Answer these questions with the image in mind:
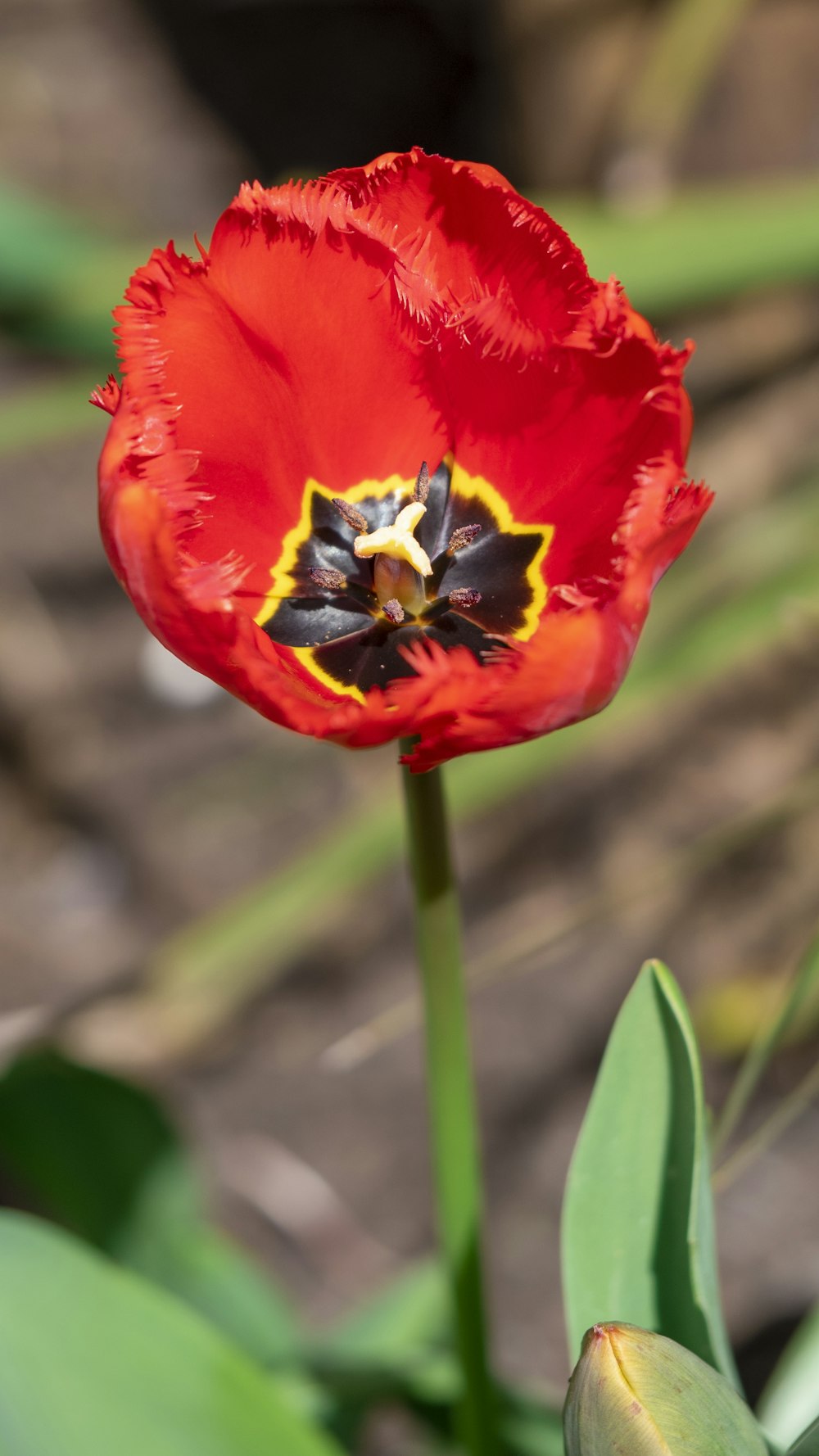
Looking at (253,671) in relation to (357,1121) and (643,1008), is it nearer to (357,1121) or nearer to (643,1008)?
(643,1008)

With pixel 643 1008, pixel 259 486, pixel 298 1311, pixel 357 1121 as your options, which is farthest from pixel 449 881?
pixel 357 1121

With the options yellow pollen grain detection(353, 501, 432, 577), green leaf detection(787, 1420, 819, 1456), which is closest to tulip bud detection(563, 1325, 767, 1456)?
green leaf detection(787, 1420, 819, 1456)

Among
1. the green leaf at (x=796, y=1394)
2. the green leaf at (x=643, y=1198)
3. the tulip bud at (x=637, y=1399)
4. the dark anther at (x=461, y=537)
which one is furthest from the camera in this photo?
the green leaf at (x=796, y=1394)

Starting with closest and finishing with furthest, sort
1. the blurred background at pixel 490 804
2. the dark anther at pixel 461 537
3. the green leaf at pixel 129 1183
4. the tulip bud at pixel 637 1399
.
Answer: the tulip bud at pixel 637 1399 < the dark anther at pixel 461 537 < the green leaf at pixel 129 1183 < the blurred background at pixel 490 804

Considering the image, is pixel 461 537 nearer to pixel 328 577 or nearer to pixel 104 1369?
pixel 328 577

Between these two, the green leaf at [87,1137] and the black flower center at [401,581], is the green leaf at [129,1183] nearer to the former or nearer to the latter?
the green leaf at [87,1137]

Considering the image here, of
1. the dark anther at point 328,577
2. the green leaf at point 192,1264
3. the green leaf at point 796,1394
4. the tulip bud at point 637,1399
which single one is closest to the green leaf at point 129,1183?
the green leaf at point 192,1264
